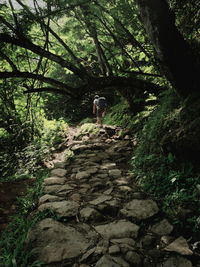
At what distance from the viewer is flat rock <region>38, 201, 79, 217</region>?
3.22 metres

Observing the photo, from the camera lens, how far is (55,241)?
2557mm

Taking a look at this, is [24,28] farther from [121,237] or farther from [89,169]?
[121,237]

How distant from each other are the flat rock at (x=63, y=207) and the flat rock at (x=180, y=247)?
1.47 metres

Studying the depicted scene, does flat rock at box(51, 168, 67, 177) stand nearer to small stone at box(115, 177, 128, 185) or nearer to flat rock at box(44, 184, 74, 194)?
flat rock at box(44, 184, 74, 194)

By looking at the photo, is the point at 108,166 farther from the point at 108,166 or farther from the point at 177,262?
the point at 177,262

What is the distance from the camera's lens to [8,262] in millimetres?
2404

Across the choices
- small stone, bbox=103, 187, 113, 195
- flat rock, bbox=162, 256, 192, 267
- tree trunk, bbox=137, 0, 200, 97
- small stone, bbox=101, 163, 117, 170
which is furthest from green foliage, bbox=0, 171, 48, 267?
tree trunk, bbox=137, 0, 200, 97

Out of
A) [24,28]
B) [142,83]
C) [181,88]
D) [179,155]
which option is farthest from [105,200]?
[24,28]

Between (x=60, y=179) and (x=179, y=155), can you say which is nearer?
(x=179, y=155)

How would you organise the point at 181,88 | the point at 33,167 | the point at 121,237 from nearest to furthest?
the point at 121,237, the point at 181,88, the point at 33,167

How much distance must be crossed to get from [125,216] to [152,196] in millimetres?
749

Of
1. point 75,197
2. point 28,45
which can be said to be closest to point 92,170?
point 75,197

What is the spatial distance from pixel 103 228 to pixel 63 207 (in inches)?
32.7

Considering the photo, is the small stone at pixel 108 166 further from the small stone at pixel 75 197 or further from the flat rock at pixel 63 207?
A: the flat rock at pixel 63 207
